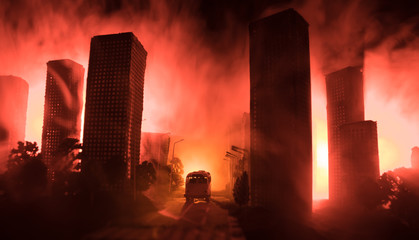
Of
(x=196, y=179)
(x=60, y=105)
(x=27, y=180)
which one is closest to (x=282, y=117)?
(x=196, y=179)

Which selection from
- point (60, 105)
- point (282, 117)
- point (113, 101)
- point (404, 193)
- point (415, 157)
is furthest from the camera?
point (60, 105)

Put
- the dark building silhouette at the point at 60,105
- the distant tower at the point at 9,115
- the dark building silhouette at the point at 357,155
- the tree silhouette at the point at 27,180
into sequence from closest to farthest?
1. the tree silhouette at the point at 27,180
2. the dark building silhouette at the point at 357,155
3. the dark building silhouette at the point at 60,105
4. the distant tower at the point at 9,115

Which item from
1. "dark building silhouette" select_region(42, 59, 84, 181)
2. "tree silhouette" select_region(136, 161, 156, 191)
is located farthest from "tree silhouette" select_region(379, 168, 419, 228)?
"dark building silhouette" select_region(42, 59, 84, 181)

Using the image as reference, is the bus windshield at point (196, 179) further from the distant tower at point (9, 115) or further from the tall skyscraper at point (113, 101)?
the distant tower at point (9, 115)

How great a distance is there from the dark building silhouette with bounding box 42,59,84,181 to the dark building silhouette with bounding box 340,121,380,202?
119 metres

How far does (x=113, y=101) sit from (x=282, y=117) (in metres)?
50.4

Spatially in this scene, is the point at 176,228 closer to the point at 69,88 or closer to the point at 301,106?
the point at 301,106

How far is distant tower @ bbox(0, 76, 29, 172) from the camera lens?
7328 inches

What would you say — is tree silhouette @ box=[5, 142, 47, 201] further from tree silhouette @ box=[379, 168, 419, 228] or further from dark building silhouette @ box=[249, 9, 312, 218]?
tree silhouette @ box=[379, 168, 419, 228]

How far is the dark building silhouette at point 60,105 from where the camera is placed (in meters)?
153

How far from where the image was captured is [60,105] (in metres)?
156

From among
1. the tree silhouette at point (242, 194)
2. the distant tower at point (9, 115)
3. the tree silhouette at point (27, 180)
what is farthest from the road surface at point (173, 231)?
the distant tower at point (9, 115)

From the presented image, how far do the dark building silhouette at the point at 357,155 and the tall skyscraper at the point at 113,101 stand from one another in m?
60.8

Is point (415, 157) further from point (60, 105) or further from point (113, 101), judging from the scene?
point (60, 105)
